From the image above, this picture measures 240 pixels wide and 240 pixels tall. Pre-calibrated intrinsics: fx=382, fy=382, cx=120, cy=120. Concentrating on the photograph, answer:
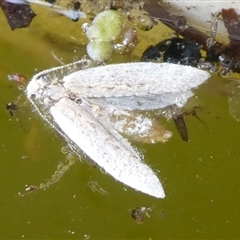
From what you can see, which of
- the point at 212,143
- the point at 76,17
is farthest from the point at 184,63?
the point at 76,17

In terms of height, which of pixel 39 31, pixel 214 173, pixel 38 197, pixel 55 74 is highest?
pixel 39 31

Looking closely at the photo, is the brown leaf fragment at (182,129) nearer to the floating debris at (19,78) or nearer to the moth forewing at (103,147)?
the moth forewing at (103,147)

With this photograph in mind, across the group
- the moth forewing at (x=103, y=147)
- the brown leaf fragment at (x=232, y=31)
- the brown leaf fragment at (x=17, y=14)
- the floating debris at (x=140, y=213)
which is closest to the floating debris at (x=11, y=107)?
the moth forewing at (x=103, y=147)

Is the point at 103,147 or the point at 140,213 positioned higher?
the point at 103,147

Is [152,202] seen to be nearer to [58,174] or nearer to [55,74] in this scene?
[58,174]

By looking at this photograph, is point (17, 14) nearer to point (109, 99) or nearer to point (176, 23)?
point (109, 99)

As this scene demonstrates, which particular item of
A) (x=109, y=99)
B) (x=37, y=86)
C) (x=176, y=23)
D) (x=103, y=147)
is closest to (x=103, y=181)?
(x=103, y=147)
